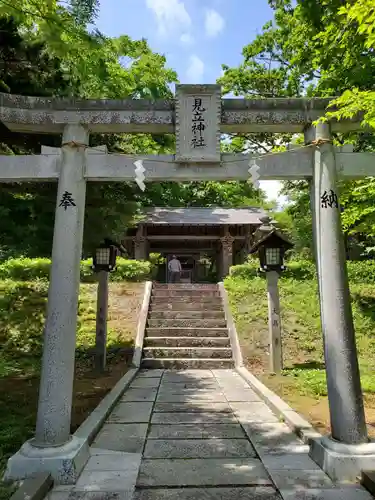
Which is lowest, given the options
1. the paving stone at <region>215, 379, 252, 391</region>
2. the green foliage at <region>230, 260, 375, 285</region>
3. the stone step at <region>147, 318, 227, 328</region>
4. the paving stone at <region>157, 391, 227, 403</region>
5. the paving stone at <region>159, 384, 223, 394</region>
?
the paving stone at <region>157, 391, 227, 403</region>

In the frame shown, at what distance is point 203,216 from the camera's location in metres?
21.0

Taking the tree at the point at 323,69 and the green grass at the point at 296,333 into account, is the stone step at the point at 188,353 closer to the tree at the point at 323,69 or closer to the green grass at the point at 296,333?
the green grass at the point at 296,333

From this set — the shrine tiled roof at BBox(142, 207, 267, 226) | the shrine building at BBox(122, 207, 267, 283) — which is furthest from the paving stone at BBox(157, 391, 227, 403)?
the shrine tiled roof at BBox(142, 207, 267, 226)

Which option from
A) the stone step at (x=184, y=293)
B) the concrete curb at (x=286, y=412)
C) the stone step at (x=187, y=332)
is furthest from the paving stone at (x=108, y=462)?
the stone step at (x=184, y=293)

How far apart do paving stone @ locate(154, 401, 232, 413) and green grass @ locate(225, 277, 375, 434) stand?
1.30 metres

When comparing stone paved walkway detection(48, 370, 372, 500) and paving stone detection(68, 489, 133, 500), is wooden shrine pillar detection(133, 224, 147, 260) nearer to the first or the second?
stone paved walkway detection(48, 370, 372, 500)

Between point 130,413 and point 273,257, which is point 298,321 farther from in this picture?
point 130,413

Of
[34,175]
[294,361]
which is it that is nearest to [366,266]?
[294,361]

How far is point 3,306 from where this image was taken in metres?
12.1

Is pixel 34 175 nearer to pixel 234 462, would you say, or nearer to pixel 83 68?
pixel 83 68

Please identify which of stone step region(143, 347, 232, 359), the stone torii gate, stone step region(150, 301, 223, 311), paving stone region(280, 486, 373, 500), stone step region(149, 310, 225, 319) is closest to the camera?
paving stone region(280, 486, 373, 500)

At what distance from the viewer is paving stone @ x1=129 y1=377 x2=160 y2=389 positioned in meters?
8.10

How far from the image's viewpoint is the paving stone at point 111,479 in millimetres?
3596

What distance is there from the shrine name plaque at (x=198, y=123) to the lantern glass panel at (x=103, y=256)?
533cm
